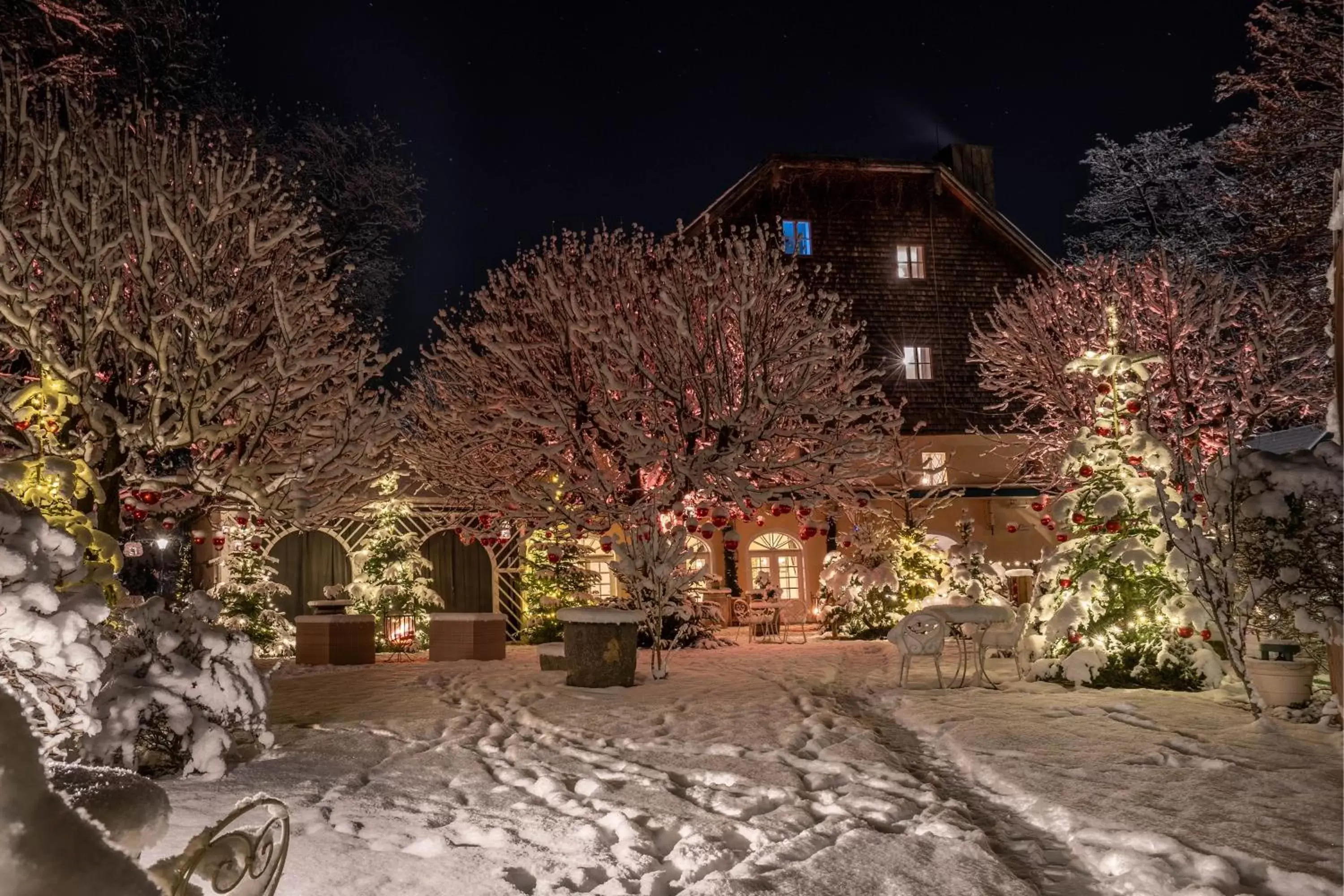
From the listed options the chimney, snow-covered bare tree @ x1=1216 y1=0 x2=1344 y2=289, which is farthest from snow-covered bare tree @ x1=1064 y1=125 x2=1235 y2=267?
snow-covered bare tree @ x1=1216 y1=0 x2=1344 y2=289

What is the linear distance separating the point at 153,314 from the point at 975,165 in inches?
905

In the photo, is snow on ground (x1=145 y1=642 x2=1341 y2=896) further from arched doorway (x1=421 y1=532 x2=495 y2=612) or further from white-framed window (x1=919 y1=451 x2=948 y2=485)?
white-framed window (x1=919 y1=451 x2=948 y2=485)

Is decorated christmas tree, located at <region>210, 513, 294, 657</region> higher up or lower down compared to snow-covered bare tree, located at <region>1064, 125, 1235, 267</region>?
lower down

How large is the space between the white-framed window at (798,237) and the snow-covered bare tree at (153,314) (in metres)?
14.2

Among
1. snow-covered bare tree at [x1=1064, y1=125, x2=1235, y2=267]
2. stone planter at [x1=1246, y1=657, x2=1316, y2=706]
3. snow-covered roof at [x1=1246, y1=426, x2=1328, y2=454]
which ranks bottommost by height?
stone planter at [x1=1246, y1=657, x2=1316, y2=706]

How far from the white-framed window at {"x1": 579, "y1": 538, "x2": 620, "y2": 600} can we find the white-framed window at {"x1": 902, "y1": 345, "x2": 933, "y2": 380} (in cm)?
915

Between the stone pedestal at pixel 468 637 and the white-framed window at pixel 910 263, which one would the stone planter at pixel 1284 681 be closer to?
the stone pedestal at pixel 468 637

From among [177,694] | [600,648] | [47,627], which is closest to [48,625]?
[47,627]

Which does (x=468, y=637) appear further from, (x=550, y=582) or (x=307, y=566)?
(x=307, y=566)

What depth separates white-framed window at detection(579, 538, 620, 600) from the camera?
18469 millimetres

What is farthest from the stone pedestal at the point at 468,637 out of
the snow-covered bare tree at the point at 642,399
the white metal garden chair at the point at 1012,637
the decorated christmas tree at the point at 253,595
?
the white metal garden chair at the point at 1012,637

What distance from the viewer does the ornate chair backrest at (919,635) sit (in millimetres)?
10961

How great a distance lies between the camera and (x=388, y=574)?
17.6 metres

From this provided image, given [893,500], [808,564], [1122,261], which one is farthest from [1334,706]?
[1122,261]
